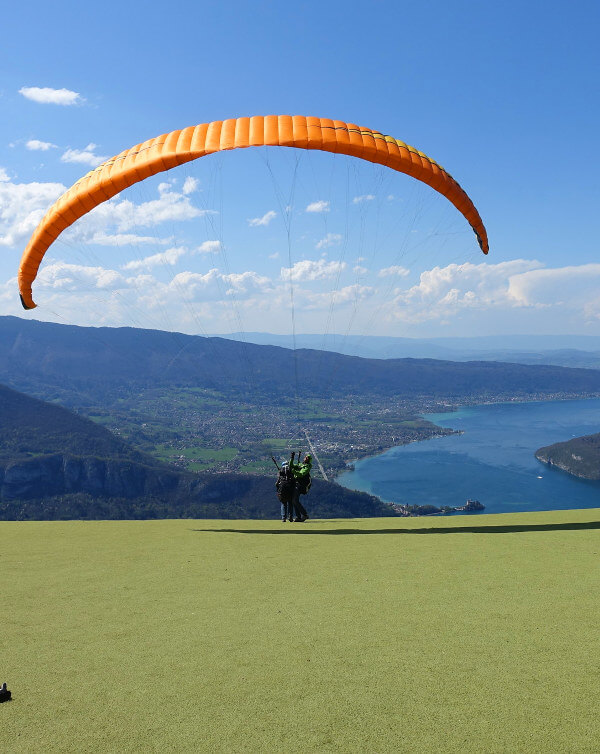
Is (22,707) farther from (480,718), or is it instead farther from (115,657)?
(480,718)

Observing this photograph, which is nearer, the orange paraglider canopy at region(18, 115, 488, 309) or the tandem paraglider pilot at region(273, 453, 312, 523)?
the orange paraglider canopy at region(18, 115, 488, 309)

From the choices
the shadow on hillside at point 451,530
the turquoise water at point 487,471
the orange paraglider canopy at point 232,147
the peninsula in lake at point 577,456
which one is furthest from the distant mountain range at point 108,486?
the orange paraglider canopy at point 232,147

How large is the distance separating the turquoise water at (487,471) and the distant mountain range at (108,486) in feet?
43.2

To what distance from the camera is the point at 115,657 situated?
367cm

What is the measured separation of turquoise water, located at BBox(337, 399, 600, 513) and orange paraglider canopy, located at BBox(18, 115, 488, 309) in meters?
62.9

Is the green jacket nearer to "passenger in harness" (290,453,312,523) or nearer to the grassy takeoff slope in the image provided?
"passenger in harness" (290,453,312,523)

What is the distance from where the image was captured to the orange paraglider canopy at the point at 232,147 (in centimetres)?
959

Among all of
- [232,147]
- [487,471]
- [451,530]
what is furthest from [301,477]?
[487,471]

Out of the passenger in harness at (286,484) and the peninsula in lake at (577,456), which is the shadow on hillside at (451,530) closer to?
the passenger in harness at (286,484)

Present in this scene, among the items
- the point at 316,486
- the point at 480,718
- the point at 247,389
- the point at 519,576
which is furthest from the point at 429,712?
the point at 247,389

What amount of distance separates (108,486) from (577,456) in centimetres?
8641

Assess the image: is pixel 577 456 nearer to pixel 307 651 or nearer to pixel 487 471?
pixel 487 471

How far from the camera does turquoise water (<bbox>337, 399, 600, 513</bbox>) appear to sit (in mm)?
73125

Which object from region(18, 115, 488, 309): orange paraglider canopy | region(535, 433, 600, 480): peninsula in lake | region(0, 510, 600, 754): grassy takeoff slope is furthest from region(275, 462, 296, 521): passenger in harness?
region(535, 433, 600, 480): peninsula in lake
